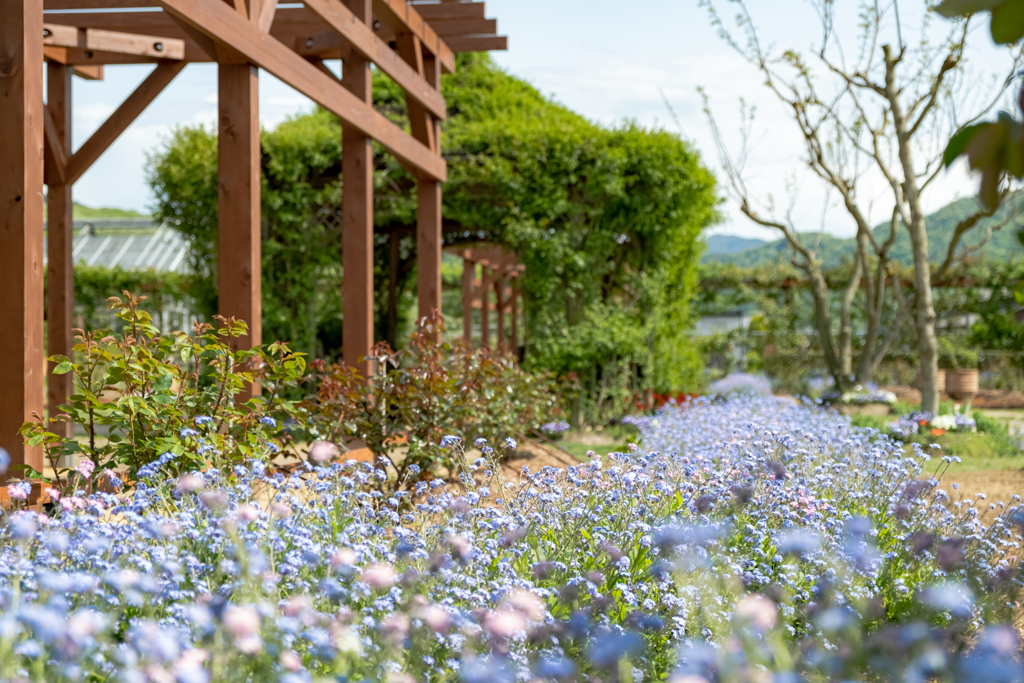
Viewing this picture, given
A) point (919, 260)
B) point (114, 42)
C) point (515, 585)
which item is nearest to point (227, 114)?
point (114, 42)

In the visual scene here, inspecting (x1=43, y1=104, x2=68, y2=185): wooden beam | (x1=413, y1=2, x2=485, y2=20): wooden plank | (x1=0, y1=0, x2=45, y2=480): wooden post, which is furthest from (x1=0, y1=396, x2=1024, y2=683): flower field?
(x1=413, y1=2, x2=485, y2=20): wooden plank

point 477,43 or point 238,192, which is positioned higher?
point 477,43

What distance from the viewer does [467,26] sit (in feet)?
19.0

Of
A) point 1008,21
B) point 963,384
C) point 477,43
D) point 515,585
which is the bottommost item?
point 963,384

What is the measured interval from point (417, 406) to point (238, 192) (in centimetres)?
133

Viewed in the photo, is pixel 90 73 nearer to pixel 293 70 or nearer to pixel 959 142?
pixel 293 70

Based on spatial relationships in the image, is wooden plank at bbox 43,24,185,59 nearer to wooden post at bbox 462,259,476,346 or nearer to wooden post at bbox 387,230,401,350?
wooden post at bbox 387,230,401,350

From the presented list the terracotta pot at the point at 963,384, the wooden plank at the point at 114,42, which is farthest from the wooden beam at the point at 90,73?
the terracotta pot at the point at 963,384

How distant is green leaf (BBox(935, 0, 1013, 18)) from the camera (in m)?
0.83

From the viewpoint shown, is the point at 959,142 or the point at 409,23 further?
the point at 409,23

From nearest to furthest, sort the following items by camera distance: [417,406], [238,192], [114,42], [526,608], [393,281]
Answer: [526,608] → [238,192] → [417,406] → [114,42] → [393,281]

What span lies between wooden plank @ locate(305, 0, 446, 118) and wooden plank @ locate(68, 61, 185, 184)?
4.07ft

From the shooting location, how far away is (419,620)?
1.45m

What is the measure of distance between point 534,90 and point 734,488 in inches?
366
